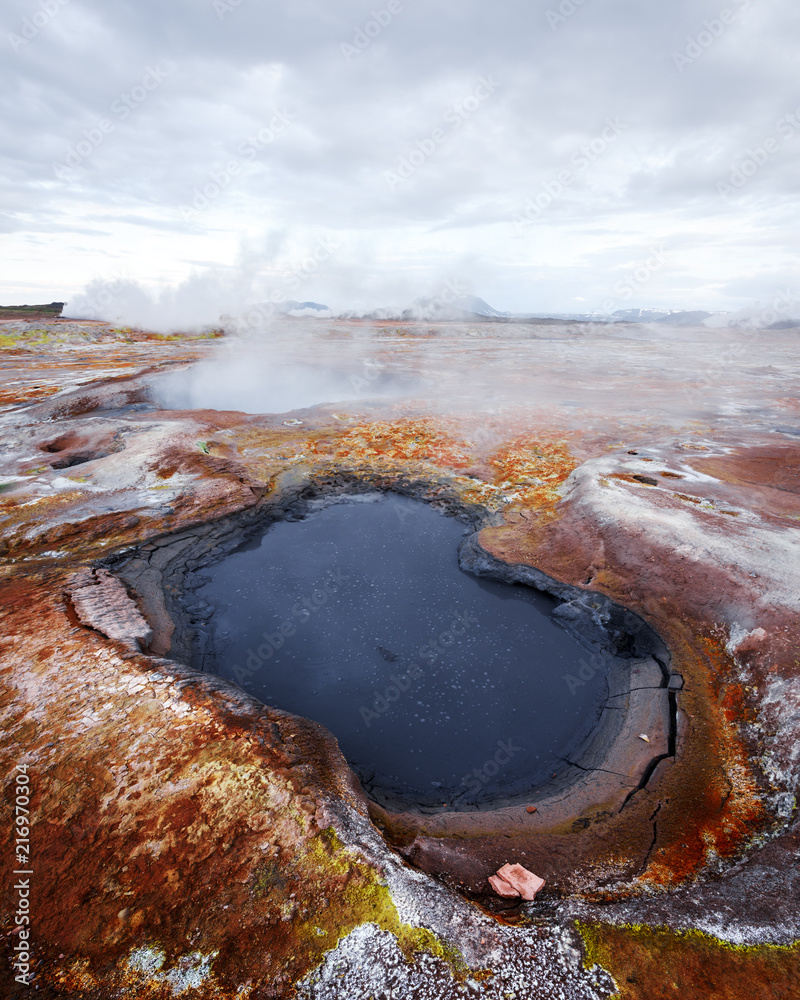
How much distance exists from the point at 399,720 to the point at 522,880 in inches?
113

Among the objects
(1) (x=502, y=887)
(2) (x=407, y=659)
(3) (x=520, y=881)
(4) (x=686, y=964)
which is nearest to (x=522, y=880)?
(3) (x=520, y=881)

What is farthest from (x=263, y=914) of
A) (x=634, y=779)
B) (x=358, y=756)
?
(x=634, y=779)

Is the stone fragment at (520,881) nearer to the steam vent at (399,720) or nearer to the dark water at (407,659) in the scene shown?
the steam vent at (399,720)

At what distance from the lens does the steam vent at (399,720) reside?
12.9 ft

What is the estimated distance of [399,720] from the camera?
7.33m

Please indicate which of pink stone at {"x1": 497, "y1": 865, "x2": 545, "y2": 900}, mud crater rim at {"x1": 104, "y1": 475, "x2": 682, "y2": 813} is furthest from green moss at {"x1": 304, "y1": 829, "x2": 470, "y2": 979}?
mud crater rim at {"x1": 104, "y1": 475, "x2": 682, "y2": 813}

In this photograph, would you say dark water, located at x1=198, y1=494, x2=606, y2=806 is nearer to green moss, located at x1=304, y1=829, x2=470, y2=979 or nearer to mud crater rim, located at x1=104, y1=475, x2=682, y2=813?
mud crater rim, located at x1=104, y1=475, x2=682, y2=813

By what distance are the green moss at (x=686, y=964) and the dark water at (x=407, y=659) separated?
2.42 metres

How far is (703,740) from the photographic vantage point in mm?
6570

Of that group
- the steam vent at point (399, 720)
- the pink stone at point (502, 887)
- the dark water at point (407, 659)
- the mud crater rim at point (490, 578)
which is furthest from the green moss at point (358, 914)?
the dark water at point (407, 659)

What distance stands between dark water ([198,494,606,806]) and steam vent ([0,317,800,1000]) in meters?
0.05

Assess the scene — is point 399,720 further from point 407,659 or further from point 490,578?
point 490,578

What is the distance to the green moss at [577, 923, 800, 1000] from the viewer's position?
12.0ft

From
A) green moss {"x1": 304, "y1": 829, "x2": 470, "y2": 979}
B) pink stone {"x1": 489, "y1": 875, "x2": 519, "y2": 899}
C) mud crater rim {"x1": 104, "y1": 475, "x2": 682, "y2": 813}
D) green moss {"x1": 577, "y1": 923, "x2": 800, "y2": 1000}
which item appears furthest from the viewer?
mud crater rim {"x1": 104, "y1": 475, "x2": 682, "y2": 813}
